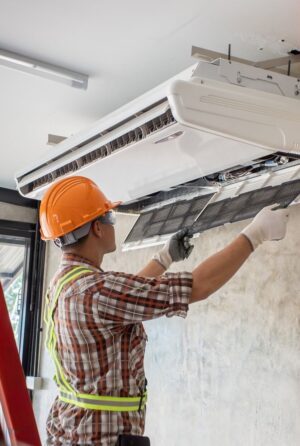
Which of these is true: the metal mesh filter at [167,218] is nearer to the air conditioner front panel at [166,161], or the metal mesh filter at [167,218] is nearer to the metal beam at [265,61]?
the air conditioner front panel at [166,161]

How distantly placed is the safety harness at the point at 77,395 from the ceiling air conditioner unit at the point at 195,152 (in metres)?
0.58

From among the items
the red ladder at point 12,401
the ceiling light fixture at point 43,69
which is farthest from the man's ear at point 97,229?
the red ladder at point 12,401

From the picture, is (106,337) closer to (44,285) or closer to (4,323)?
(4,323)

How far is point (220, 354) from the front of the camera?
2980 mm

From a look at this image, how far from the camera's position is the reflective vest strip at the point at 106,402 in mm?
1764

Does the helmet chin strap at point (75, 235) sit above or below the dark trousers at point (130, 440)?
above

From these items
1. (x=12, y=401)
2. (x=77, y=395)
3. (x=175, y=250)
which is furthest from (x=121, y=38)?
(x=12, y=401)

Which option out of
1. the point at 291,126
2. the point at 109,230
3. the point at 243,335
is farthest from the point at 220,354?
the point at 291,126

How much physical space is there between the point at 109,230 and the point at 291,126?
665 millimetres

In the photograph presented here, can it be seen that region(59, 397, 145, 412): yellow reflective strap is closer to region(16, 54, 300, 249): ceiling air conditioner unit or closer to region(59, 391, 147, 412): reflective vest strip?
region(59, 391, 147, 412): reflective vest strip

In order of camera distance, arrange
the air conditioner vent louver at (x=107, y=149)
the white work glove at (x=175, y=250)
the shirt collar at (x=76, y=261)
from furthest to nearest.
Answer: the white work glove at (x=175, y=250) < the air conditioner vent louver at (x=107, y=149) < the shirt collar at (x=76, y=261)

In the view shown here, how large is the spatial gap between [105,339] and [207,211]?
4.10 feet

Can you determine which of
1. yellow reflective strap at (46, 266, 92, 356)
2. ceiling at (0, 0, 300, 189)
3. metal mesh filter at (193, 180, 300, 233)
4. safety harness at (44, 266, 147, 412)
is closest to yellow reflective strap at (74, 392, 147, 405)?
safety harness at (44, 266, 147, 412)

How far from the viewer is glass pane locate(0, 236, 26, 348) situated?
4855 millimetres
